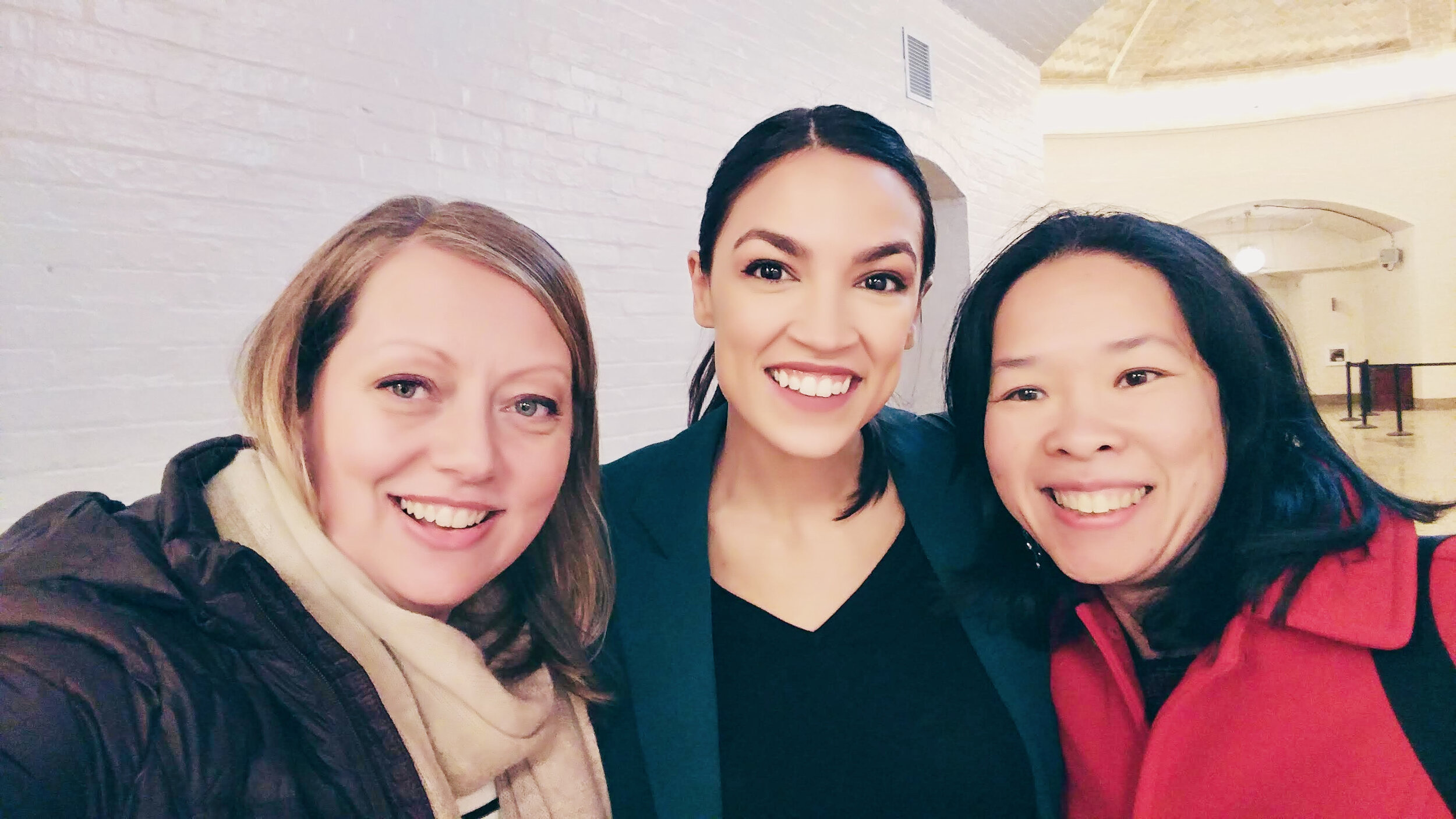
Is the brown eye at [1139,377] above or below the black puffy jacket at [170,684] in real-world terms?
above

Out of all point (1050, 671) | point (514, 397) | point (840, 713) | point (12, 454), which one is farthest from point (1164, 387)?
point (12, 454)

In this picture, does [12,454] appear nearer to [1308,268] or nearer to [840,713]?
[840,713]

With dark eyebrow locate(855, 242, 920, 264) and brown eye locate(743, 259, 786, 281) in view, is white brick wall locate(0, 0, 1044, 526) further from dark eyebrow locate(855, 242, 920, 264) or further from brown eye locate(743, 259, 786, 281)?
dark eyebrow locate(855, 242, 920, 264)

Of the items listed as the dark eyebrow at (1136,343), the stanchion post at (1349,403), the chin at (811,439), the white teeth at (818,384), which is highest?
the dark eyebrow at (1136,343)

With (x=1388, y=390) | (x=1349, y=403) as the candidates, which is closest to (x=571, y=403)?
(x=1349, y=403)

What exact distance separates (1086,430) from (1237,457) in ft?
0.76

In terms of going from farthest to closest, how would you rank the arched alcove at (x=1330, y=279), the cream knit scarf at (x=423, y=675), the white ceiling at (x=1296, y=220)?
the arched alcove at (x=1330, y=279) → the white ceiling at (x=1296, y=220) → the cream knit scarf at (x=423, y=675)

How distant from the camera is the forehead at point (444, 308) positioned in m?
1.03

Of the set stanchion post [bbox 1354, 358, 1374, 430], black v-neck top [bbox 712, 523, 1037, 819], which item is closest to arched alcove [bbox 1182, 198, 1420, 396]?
stanchion post [bbox 1354, 358, 1374, 430]

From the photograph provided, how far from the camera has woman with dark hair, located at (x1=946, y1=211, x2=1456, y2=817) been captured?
908 millimetres

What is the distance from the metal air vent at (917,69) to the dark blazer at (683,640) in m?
3.50

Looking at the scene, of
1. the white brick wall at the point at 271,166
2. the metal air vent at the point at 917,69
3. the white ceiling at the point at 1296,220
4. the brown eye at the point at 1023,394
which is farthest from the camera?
the white ceiling at the point at 1296,220

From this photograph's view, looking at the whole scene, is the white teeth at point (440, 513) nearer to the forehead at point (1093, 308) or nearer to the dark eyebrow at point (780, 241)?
the dark eyebrow at point (780, 241)


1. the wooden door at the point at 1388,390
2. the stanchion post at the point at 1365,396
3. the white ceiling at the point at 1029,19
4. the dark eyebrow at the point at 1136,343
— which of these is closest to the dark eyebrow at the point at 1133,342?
the dark eyebrow at the point at 1136,343
